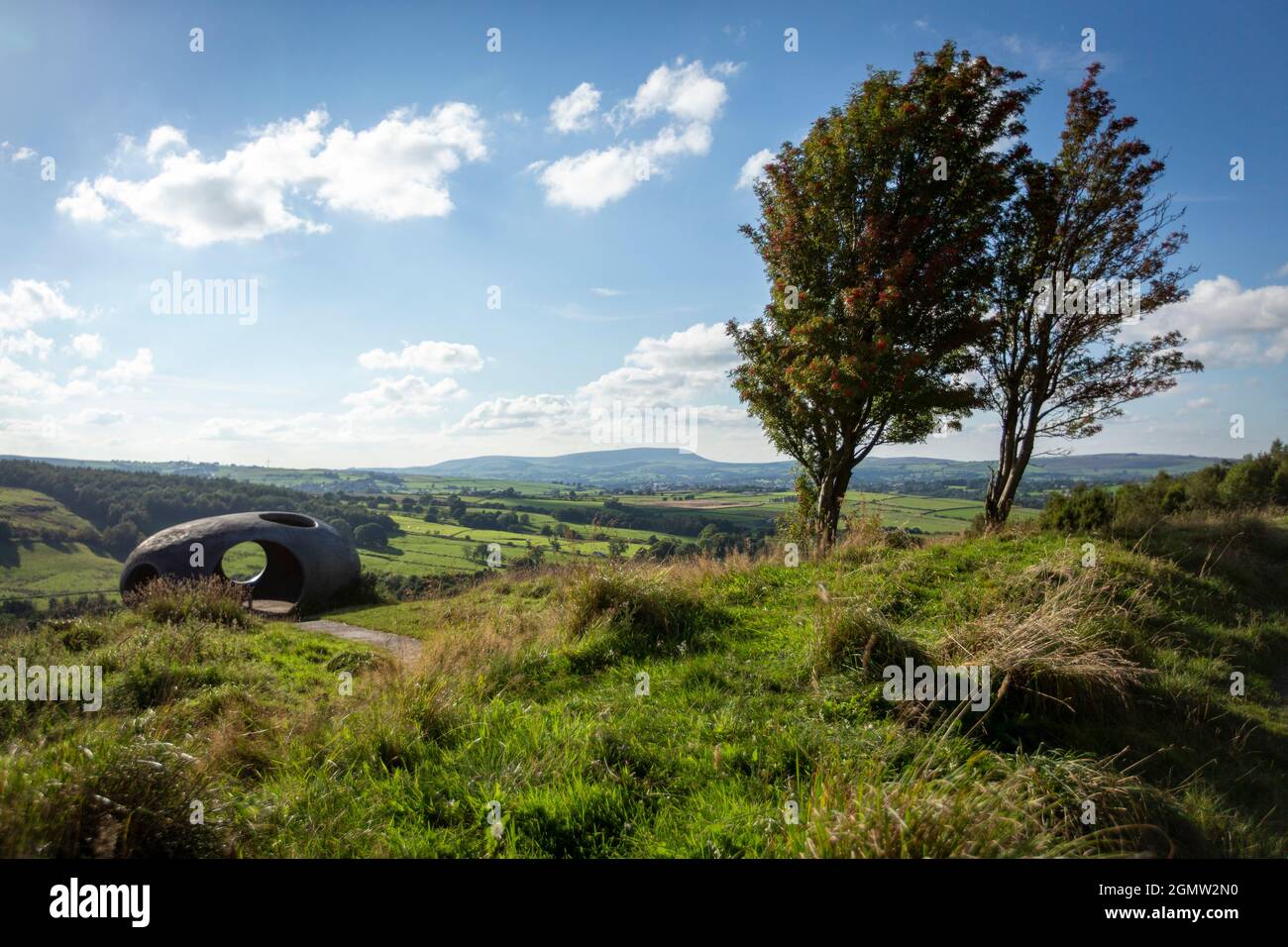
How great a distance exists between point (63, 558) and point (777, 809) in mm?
83259

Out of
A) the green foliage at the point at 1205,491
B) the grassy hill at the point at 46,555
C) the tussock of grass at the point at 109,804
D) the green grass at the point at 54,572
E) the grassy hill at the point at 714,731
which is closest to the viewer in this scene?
the tussock of grass at the point at 109,804

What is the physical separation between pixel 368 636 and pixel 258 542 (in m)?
8.36

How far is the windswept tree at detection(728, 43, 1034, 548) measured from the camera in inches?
432

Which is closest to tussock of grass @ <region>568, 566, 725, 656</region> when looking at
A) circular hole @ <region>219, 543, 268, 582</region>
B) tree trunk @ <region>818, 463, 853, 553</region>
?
tree trunk @ <region>818, 463, 853, 553</region>

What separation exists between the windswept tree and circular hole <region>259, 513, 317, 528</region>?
53.4ft

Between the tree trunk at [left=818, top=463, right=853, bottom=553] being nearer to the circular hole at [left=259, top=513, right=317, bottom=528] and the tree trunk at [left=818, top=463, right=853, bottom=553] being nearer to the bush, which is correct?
the bush

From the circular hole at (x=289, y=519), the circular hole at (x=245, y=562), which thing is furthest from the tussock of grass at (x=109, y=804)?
the circular hole at (x=245, y=562)

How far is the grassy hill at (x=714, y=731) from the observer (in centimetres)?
291

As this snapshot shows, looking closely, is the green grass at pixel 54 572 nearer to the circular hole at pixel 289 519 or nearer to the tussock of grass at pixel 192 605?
the circular hole at pixel 289 519

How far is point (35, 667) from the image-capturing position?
6.75 meters

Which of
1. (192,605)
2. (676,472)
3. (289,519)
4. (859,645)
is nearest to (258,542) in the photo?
(289,519)

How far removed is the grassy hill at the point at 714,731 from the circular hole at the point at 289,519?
399 inches
